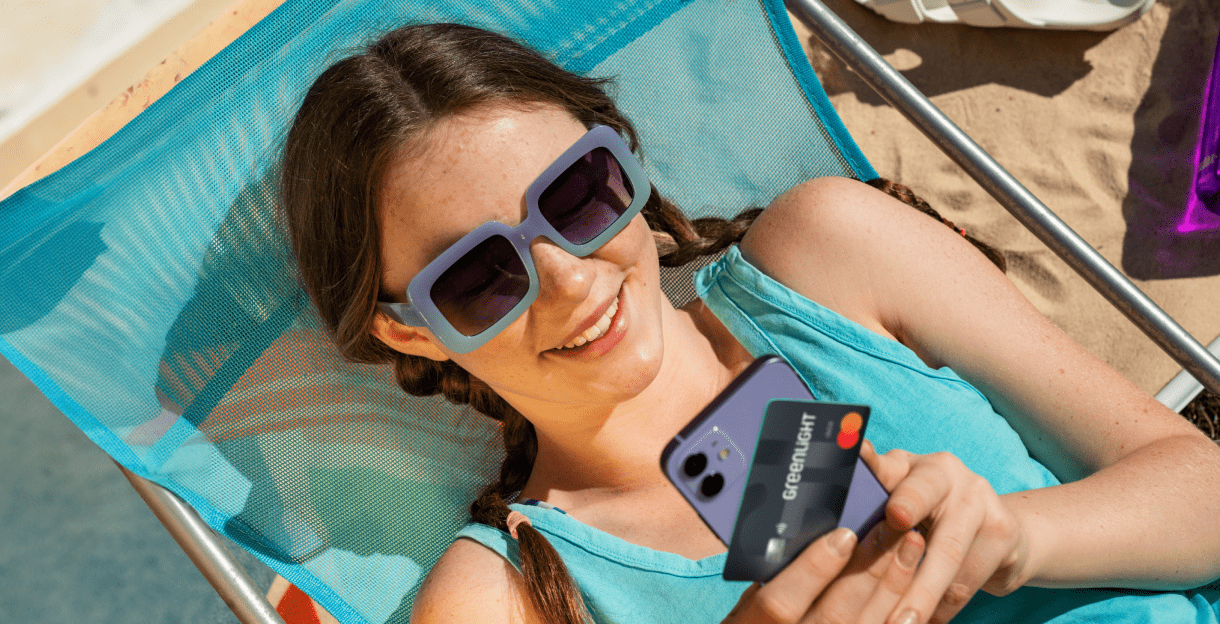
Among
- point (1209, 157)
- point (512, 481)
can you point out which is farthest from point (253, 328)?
point (1209, 157)

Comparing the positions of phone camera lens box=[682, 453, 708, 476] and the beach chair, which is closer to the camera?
phone camera lens box=[682, 453, 708, 476]

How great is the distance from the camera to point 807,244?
145cm

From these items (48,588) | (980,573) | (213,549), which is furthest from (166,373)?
(48,588)

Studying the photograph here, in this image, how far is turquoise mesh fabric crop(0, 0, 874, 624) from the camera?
4.76 ft

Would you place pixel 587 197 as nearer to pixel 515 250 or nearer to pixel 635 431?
pixel 515 250

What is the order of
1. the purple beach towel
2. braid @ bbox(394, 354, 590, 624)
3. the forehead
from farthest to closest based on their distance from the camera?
the purple beach towel → braid @ bbox(394, 354, 590, 624) → the forehead

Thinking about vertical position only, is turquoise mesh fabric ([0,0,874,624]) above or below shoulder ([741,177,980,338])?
above

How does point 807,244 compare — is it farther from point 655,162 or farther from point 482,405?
point 482,405

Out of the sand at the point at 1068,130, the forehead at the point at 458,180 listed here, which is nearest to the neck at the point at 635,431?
the forehead at the point at 458,180

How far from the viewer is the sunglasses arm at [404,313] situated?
1.20 metres

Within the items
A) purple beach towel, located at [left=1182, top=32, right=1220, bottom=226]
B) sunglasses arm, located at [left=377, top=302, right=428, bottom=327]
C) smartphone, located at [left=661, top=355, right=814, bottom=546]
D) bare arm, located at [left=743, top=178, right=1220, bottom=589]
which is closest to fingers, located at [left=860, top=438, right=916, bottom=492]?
smartphone, located at [left=661, top=355, right=814, bottom=546]

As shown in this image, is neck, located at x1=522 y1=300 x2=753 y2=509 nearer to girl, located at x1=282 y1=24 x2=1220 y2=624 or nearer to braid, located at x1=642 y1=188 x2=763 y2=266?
girl, located at x1=282 y1=24 x2=1220 y2=624

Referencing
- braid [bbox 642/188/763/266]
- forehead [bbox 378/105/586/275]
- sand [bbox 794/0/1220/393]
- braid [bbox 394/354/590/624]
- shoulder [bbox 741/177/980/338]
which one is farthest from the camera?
sand [bbox 794/0/1220/393]

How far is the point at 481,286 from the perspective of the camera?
45.6 inches
